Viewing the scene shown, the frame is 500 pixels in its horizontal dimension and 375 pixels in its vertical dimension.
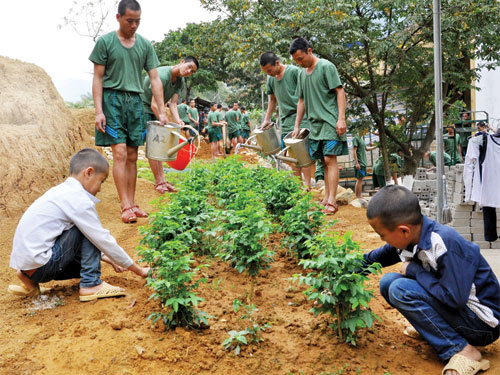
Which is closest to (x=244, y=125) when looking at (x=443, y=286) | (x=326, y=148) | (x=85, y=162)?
(x=326, y=148)

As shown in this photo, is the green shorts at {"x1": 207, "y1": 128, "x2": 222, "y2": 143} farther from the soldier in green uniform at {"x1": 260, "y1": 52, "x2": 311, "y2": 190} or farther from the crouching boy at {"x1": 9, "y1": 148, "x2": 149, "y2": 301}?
the crouching boy at {"x1": 9, "y1": 148, "x2": 149, "y2": 301}

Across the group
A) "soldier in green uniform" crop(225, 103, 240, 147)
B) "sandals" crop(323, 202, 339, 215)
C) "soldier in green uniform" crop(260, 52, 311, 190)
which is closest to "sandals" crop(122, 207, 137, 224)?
"sandals" crop(323, 202, 339, 215)

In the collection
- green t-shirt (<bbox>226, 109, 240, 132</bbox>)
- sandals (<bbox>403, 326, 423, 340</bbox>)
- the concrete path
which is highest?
green t-shirt (<bbox>226, 109, 240, 132</bbox>)

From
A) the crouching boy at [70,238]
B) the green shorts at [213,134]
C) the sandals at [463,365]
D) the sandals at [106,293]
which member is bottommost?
the sandals at [463,365]

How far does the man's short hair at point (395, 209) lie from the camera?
7.21 ft

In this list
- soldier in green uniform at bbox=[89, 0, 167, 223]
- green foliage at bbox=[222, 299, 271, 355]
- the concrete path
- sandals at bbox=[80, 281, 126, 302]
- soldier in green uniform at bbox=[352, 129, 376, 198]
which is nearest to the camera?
green foliage at bbox=[222, 299, 271, 355]

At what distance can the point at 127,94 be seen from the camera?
4836 mm

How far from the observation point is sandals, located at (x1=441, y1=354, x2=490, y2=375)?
2.13 metres

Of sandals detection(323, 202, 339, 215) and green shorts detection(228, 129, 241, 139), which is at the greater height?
green shorts detection(228, 129, 241, 139)

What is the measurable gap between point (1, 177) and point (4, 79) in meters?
2.00

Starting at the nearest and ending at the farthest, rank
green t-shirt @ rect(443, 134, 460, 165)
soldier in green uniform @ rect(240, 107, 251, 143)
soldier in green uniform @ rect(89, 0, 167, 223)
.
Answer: soldier in green uniform @ rect(89, 0, 167, 223)
green t-shirt @ rect(443, 134, 460, 165)
soldier in green uniform @ rect(240, 107, 251, 143)

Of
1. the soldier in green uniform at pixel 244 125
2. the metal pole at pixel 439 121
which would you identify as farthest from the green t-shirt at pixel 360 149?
the soldier in green uniform at pixel 244 125

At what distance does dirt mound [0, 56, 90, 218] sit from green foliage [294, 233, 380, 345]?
4.03 m

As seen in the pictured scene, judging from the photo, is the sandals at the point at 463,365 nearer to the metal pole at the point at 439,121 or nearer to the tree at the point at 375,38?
the metal pole at the point at 439,121
